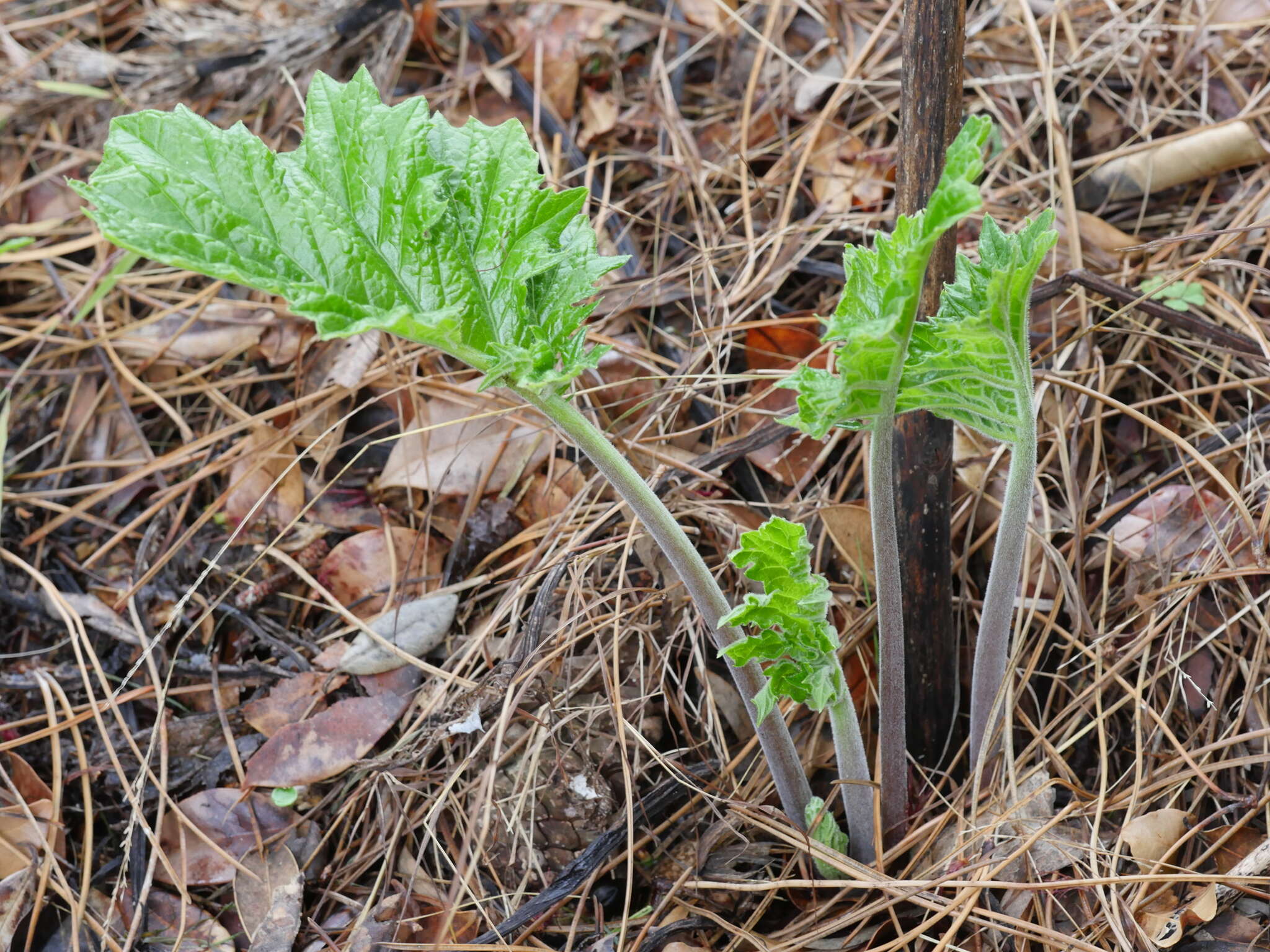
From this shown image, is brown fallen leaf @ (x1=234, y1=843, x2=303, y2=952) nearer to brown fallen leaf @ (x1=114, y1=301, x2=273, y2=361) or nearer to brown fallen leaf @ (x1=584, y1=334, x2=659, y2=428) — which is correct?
brown fallen leaf @ (x1=584, y1=334, x2=659, y2=428)

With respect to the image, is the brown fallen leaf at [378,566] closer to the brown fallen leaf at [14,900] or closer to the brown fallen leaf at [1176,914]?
the brown fallen leaf at [14,900]

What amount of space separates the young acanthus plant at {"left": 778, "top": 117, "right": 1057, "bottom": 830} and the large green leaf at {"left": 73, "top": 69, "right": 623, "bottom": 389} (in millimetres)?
322

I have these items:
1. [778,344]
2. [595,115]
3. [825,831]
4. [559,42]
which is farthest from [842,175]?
[825,831]

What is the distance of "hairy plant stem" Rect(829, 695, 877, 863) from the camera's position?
1.52 metres

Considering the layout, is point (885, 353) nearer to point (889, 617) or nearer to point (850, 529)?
point (889, 617)

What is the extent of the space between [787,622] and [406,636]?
1041 mm

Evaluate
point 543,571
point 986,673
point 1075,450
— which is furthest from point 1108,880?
point 543,571

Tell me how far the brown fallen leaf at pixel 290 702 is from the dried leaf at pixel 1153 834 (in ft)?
5.05

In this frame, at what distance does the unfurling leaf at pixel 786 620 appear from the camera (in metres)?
1.31

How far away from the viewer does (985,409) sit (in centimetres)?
134

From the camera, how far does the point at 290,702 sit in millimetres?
2109

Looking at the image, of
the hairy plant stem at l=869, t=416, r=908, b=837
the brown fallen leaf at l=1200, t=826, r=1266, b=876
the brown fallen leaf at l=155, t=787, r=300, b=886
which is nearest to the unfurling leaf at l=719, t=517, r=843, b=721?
the hairy plant stem at l=869, t=416, r=908, b=837

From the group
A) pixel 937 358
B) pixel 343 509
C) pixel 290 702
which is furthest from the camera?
pixel 343 509

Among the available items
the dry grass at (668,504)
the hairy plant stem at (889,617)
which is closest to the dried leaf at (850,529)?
the dry grass at (668,504)
